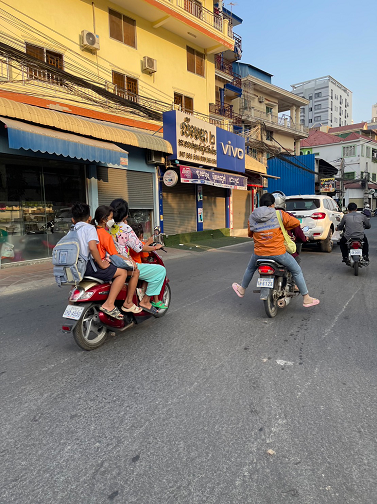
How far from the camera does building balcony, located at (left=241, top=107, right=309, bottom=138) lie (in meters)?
29.9

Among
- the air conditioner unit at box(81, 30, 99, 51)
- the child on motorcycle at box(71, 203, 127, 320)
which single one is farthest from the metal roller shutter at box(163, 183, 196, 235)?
the child on motorcycle at box(71, 203, 127, 320)

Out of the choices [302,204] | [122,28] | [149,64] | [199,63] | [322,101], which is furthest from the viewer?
[322,101]

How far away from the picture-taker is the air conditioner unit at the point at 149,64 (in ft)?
49.8

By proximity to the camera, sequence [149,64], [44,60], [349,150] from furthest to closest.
A: [349,150], [149,64], [44,60]

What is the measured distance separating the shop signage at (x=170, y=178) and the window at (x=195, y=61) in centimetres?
704

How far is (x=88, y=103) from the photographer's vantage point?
1277cm

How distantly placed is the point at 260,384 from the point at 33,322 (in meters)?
3.52

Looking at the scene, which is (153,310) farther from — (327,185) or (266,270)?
(327,185)

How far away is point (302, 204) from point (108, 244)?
8773 mm

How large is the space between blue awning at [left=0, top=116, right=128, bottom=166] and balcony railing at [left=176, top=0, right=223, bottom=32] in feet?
32.9

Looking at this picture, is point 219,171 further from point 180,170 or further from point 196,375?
point 196,375

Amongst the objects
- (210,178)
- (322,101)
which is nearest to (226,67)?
(210,178)

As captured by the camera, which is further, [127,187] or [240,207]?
[240,207]

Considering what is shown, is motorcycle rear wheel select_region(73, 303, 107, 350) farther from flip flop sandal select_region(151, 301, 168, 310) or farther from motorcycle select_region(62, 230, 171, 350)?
flip flop sandal select_region(151, 301, 168, 310)
